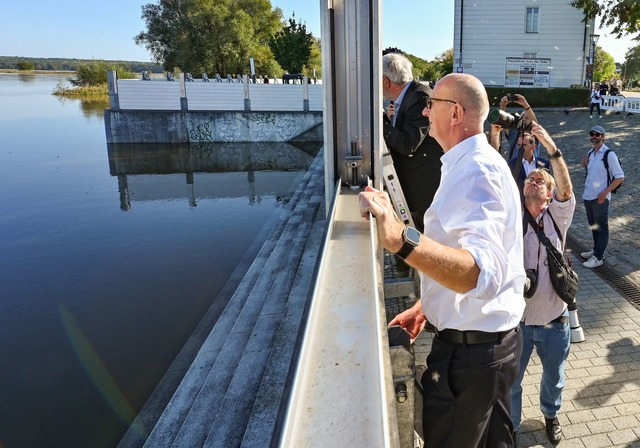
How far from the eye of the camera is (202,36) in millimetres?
38312

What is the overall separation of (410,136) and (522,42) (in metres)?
28.3

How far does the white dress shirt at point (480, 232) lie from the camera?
139 centimetres

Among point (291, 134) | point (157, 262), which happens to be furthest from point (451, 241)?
point (291, 134)

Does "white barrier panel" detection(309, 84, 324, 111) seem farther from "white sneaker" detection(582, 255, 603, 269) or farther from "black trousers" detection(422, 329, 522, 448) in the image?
"black trousers" detection(422, 329, 522, 448)

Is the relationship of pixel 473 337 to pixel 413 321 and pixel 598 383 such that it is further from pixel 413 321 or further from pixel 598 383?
pixel 598 383

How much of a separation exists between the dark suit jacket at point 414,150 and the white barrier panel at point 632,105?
68.6 ft

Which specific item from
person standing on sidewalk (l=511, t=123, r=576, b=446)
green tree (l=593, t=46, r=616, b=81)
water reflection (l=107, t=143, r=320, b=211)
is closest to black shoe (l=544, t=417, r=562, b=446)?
person standing on sidewalk (l=511, t=123, r=576, b=446)

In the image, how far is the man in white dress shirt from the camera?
138 centimetres

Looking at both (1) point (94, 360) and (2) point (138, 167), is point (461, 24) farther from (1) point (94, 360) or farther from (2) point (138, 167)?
(1) point (94, 360)

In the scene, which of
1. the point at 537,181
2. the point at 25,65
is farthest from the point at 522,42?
the point at 25,65

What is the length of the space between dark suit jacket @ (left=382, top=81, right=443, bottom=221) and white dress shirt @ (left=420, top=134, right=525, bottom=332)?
1.96 metres

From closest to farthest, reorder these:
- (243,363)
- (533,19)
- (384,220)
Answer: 1. (384,220)
2. (243,363)
3. (533,19)

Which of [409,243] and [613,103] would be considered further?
[613,103]

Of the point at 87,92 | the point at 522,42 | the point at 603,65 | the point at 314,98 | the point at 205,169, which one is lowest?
the point at 205,169
